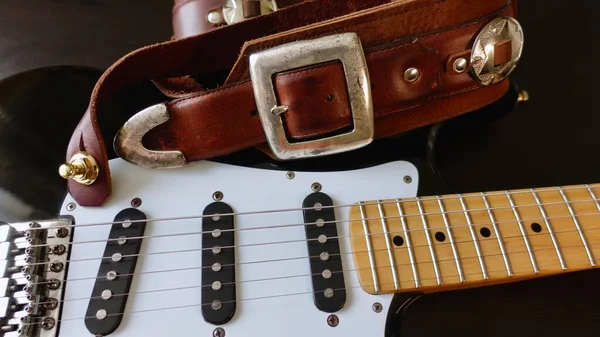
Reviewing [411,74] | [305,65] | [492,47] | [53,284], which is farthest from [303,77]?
[53,284]

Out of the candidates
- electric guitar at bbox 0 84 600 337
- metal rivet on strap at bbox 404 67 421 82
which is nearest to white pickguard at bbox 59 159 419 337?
electric guitar at bbox 0 84 600 337

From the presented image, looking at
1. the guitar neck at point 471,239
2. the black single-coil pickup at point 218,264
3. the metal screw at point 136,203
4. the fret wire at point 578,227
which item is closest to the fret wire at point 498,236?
the guitar neck at point 471,239

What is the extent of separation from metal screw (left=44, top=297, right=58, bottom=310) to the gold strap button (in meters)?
0.13

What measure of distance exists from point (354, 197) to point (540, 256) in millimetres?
222

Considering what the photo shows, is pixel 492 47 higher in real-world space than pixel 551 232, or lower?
higher

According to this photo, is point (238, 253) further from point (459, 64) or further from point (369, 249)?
point (459, 64)

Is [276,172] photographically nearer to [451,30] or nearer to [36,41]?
[451,30]

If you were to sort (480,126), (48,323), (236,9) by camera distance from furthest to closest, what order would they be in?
1. (480,126)
2. (236,9)
3. (48,323)

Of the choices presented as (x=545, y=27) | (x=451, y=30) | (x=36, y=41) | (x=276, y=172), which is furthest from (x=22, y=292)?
(x=545, y=27)

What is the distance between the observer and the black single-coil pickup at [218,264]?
0.47m

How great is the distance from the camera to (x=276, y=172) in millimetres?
549

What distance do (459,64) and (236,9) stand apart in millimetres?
284

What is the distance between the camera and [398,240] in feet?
1.70

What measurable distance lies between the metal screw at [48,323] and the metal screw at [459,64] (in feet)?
1.71
